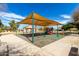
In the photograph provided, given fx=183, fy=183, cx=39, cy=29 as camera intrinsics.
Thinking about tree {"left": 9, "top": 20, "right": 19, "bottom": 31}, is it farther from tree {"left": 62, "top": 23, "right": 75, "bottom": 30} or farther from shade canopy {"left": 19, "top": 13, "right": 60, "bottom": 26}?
tree {"left": 62, "top": 23, "right": 75, "bottom": 30}

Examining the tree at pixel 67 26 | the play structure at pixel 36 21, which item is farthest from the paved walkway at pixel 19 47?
the tree at pixel 67 26

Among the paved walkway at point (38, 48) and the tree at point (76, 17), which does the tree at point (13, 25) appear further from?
the tree at point (76, 17)

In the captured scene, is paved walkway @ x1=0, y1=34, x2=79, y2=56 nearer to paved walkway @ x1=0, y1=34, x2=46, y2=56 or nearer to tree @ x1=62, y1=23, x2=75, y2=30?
paved walkway @ x1=0, y1=34, x2=46, y2=56

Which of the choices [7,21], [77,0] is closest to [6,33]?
[7,21]

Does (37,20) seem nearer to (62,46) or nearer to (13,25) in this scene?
(13,25)

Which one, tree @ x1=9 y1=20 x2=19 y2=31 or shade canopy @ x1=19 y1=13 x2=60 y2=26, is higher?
shade canopy @ x1=19 y1=13 x2=60 y2=26

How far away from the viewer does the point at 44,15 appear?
9.75 feet

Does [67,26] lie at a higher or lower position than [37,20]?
lower

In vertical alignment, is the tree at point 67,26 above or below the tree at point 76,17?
below

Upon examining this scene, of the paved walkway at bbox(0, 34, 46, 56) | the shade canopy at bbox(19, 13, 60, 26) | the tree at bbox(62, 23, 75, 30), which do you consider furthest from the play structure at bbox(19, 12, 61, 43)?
the paved walkway at bbox(0, 34, 46, 56)

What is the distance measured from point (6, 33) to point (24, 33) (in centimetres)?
30

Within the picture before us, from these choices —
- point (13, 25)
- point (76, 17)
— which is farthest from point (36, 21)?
point (76, 17)

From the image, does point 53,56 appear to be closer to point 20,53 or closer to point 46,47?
point 46,47

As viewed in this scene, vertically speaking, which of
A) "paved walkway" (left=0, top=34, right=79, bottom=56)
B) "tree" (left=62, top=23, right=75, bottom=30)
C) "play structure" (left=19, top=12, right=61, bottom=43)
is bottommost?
"paved walkway" (left=0, top=34, right=79, bottom=56)
